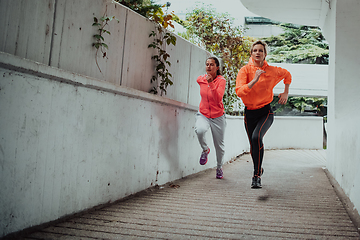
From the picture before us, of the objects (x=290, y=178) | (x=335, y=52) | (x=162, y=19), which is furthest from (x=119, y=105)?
(x=335, y=52)

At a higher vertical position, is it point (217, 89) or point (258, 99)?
point (217, 89)

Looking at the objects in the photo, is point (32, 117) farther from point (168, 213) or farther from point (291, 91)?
point (291, 91)

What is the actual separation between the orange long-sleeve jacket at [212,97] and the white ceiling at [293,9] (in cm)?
298

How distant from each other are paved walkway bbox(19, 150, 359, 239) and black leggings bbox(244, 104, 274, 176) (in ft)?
1.53

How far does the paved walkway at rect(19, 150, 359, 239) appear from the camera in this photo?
257 centimetres

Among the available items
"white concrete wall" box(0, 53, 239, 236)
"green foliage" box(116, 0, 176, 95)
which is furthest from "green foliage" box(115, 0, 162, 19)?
"white concrete wall" box(0, 53, 239, 236)

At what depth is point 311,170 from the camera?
6.68 metres

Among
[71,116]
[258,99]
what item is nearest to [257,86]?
[258,99]

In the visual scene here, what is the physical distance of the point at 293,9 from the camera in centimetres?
734

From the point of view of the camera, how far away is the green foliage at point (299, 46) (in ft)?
77.6

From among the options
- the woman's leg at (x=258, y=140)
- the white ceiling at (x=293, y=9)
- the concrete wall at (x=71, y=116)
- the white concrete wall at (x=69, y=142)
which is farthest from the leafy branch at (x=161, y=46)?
the white ceiling at (x=293, y=9)

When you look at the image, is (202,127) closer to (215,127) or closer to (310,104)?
(215,127)

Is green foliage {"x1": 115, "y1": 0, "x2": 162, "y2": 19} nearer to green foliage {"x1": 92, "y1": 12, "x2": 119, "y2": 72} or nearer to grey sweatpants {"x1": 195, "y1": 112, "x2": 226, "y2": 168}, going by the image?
green foliage {"x1": 92, "y1": 12, "x2": 119, "y2": 72}

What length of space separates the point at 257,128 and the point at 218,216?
70.6 inches
